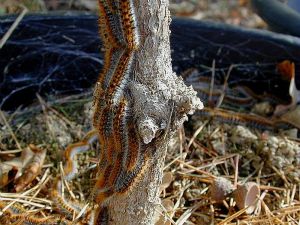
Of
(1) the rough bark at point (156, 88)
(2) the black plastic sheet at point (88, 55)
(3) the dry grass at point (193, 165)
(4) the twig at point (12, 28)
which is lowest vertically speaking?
(3) the dry grass at point (193, 165)

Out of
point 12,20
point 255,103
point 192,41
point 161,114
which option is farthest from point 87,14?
point 161,114

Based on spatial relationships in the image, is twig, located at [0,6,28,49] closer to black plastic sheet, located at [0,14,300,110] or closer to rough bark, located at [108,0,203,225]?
black plastic sheet, located at [0,14,300,110]

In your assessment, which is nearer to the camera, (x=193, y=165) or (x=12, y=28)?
(x=193, y=165)

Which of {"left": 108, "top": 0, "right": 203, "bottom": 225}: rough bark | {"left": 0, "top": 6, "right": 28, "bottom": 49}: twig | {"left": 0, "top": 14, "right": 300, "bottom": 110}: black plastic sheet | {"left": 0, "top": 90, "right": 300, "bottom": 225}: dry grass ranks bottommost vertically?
{"left": 0, "top": 90, "right": 300, "bottom": 225}: dry grass

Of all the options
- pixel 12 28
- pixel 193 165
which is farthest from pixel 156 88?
pixel 12 28

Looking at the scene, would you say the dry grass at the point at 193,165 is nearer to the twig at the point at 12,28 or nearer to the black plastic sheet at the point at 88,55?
the black plastic sheet at the point at 88,55

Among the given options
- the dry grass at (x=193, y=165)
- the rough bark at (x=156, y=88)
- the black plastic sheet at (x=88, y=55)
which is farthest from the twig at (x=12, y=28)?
the rough bark at (x=156, y=88)

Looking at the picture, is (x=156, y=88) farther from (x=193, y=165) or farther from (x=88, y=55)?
(x=88, y=55)

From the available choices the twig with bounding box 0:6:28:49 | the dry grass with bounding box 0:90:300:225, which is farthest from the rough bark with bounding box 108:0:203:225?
the twig with bounding box 0:6:28:49
